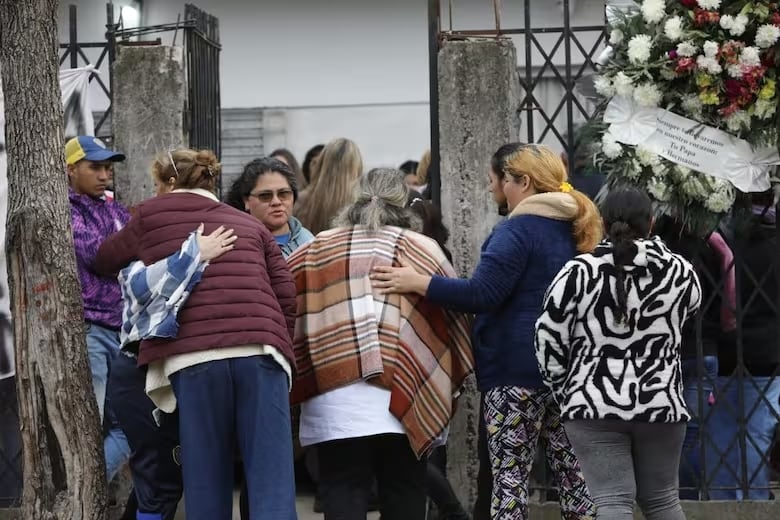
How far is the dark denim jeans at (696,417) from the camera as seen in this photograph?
6621 millimetres

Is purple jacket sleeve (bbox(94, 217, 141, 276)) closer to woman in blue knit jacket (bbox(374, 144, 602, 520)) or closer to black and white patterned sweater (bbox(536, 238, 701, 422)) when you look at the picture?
woman in blue knit jacket (bbox(374, 144, 602, 520))

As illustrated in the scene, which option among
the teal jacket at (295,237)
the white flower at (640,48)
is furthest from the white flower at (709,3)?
the teal jacket at (295,237)

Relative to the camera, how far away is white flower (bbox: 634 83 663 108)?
6.25m

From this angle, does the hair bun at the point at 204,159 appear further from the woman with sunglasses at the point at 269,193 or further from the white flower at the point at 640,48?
the white flower at the point at 640,48

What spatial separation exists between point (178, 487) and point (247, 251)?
113 centimetres

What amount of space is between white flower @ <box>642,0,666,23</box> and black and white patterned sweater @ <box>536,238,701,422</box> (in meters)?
1.69

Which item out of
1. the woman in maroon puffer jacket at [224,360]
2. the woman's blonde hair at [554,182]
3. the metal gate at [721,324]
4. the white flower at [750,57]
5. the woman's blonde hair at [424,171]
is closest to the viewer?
the woman in maroon puffer jacket at [224,360]

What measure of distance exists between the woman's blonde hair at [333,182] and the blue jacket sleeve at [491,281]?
155 centimetres

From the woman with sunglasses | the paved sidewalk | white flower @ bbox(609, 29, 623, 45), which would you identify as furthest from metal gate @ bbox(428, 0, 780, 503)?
the paved sidewalk

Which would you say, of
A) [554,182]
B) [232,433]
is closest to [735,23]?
[554,182]

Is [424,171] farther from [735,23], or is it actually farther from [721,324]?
[735,23]

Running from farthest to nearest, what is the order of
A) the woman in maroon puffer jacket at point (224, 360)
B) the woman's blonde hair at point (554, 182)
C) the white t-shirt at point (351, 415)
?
1. the woman's blonde hair at point (554, 182)
2. the white t-shirt at point (351, 415)
3. the woman in maroon puffer jacket at point (224, 360)

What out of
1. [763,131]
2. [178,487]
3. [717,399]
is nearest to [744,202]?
[763,131]

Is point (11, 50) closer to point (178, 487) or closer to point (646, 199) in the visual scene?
point (178, 487)
